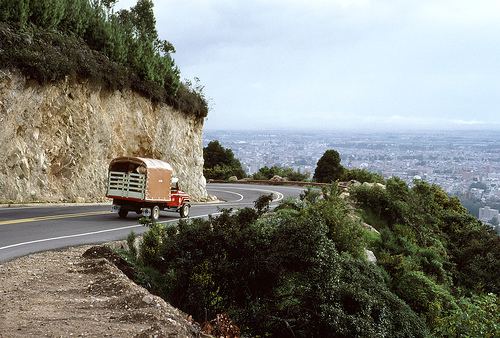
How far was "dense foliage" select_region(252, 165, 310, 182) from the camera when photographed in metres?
53.0

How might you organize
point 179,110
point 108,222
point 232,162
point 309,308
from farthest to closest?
point 232,162 < point 179,110 < point 108,222 < point 309,308

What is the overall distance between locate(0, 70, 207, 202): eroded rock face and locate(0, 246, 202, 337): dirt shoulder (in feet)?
34.1

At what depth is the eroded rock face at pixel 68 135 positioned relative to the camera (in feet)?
57.9

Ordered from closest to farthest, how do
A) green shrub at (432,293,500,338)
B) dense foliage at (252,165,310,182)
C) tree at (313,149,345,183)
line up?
1. green shrub at (432,293,500,338)
2. tree at (313,149,345,183)
3. dense foliage at (252,165,310,182)

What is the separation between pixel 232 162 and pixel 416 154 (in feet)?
298

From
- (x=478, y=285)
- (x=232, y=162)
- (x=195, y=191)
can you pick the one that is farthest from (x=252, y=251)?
(x=232, y=162)

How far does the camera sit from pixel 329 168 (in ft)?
163

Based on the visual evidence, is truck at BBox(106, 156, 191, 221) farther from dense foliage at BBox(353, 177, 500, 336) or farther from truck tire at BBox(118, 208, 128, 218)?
dense foliage at BBox(353, 177, 500, 336)

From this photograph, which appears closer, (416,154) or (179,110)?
(179,110)

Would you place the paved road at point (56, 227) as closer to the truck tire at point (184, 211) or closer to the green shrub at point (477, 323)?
the truck tire at point (184, 211)

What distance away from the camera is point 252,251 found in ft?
31.7

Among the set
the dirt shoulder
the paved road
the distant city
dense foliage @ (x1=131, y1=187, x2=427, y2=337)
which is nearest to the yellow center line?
the paved road

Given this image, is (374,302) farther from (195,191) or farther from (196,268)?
(195,191)

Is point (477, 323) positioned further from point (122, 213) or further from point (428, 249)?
point (122, 213)
